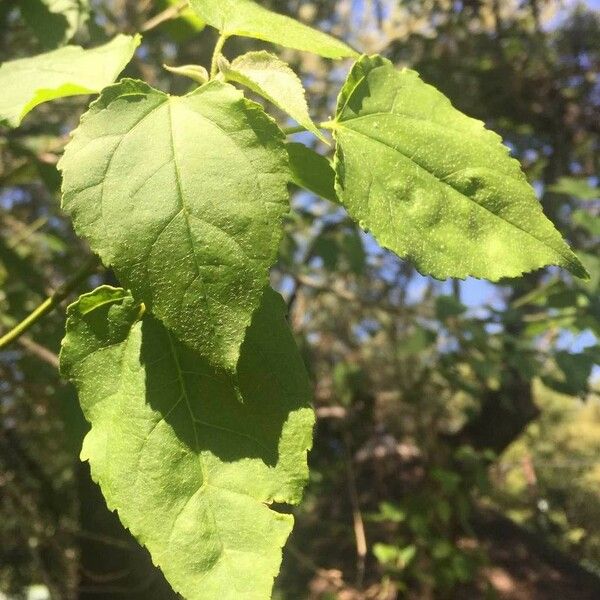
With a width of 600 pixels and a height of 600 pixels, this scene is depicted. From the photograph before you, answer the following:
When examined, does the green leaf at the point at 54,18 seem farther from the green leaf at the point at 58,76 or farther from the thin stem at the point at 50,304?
the thin stem at the point at 50,304

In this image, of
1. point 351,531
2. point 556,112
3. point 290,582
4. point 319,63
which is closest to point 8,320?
point 351,531

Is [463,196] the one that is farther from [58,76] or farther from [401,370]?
[401,370]

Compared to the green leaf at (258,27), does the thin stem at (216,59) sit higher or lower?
lower

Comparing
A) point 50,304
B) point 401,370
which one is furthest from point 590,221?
point 50,304

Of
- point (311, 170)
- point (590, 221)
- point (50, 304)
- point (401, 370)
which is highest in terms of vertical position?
point (311, 170)

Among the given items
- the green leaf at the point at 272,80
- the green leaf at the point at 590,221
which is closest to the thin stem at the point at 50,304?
the green leaf at the point at 272,80

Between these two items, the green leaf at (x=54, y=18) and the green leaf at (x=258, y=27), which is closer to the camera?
the green leaf at (x=258, y=27)
